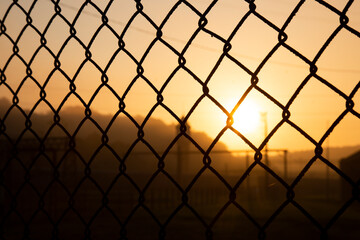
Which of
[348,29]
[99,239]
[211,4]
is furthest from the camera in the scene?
[99,239]

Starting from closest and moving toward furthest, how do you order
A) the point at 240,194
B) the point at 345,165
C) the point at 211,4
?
1. the point at 211,4
2. the point at 345,165
3. the point at 240,194

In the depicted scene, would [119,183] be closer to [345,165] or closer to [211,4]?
[345,165]

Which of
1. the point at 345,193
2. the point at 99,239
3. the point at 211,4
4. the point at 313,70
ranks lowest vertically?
the point at 313,70

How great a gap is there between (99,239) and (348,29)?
14.5m

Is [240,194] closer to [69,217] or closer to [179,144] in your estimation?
[179,144]

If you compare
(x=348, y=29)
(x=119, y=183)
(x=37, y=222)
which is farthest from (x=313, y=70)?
(x=119, y=183)

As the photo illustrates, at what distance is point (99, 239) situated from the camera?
577 inches

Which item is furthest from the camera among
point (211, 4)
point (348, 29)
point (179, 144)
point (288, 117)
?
point (179, 144)

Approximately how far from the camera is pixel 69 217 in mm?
21625

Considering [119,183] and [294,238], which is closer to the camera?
[294,238]

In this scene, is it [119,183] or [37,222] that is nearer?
[37,222]

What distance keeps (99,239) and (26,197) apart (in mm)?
9192

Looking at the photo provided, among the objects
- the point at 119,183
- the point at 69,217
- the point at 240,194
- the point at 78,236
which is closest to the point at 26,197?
the point at 69,217

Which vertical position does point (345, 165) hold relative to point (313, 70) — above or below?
above
